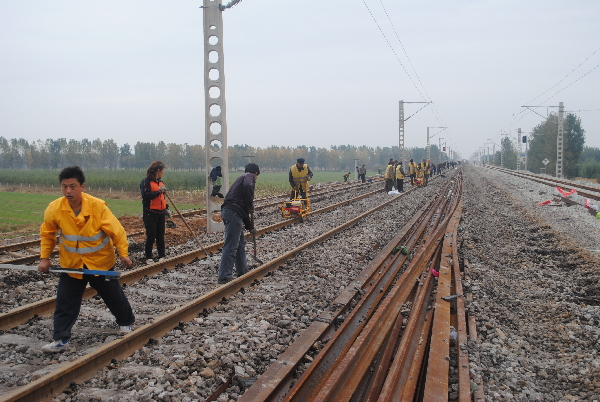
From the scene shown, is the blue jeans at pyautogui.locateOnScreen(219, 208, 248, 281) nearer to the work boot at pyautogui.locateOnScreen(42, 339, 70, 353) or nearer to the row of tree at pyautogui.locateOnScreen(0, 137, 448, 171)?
the work boot at pyautogui.locateOnScreen(42, 339, 70, 353)

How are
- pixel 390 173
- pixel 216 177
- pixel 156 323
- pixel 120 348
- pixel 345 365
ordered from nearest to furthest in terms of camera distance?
pixel 345 365, pixel 120 348, pixel 156 323, pixel 216 177, pixel 390 173

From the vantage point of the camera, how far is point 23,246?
10078mm

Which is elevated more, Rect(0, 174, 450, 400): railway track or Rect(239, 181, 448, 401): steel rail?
Rect(0, 174, 450, 400): railway track

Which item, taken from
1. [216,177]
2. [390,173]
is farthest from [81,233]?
[390,173]

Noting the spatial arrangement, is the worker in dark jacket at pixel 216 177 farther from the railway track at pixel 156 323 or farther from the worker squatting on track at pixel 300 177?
the worker squatting on track at pixel 300 177

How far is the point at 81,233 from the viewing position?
436cm

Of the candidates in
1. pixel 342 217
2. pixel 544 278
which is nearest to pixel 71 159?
pixel 342 217

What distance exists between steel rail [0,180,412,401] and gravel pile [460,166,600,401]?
9.89 ft

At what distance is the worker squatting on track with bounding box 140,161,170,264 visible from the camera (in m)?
8.12

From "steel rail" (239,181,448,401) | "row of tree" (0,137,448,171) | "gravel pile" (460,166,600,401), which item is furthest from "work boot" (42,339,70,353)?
"row of tree" (0,137,448,171)

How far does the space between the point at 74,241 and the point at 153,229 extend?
4038mm

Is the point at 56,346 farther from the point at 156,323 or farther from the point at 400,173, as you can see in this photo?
the point at 400,173

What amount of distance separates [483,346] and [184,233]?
30.4 feet

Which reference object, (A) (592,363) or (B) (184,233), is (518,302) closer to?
(A) (592,363)
